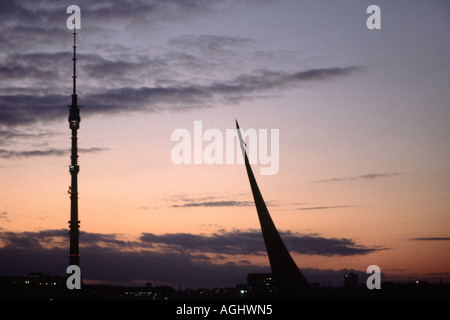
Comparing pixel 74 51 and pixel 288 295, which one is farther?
pixel 74 51

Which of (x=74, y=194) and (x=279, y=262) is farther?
(x=74, y=194)

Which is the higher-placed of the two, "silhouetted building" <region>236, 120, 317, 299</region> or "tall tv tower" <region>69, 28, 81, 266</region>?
"tall tv tower" <region>69, 28, 81, 266</region>

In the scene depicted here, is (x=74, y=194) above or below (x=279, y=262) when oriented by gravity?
above

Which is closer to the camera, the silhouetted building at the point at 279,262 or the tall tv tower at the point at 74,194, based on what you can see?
the silhouetted building at the point at 279,262

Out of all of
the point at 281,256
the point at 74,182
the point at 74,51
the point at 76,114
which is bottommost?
the point at 281,256

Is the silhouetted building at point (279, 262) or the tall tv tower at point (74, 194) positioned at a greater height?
the tall tv tower at point (74, 194)

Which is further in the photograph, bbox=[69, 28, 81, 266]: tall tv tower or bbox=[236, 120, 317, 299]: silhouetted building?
bbox=[69, 28, 81, 266]: tall tv tower
